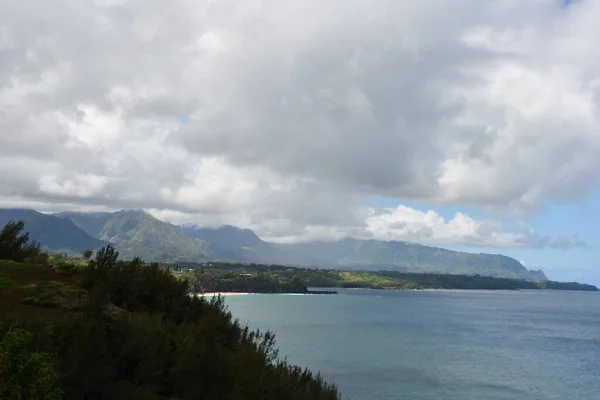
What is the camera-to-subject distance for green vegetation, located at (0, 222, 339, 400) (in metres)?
9.95

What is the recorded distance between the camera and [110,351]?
1619cm

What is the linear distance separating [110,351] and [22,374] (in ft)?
23.3

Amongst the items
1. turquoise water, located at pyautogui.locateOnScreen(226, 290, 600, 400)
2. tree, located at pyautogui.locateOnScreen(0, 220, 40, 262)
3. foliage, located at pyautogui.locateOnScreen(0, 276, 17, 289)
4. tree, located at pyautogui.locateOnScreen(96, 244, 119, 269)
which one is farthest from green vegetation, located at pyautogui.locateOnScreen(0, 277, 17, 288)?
turquoise water, located at pyautogui.locateOnScreen(226, 290, 600, 400)

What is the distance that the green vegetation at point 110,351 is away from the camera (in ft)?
32.6

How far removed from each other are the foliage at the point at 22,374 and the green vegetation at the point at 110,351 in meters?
0.02

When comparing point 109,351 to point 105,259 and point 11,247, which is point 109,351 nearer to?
point 105,259

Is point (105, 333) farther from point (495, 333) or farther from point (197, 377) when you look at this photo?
point (495, 333)

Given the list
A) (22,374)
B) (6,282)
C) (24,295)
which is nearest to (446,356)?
(6,282)

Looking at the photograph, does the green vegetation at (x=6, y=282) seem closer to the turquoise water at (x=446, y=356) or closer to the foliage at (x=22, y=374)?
the foliage at (x=22, y=374)

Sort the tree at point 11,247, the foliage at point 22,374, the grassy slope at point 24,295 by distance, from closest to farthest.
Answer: the foliage at point 22,374, the grassy slope at point 24,295, the tree at point 11,247

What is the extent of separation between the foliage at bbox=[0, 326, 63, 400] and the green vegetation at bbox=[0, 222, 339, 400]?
0.02 meters

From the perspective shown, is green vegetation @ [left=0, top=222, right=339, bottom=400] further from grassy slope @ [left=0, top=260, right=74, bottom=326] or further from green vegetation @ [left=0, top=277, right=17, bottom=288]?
green vegetation @ [left=0, top=277, right=17, bottom=288]

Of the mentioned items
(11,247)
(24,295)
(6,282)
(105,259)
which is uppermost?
(105,259)

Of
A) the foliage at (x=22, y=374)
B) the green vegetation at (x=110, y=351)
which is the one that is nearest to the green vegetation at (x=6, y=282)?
the green vegetation at (x=110, y=351)
